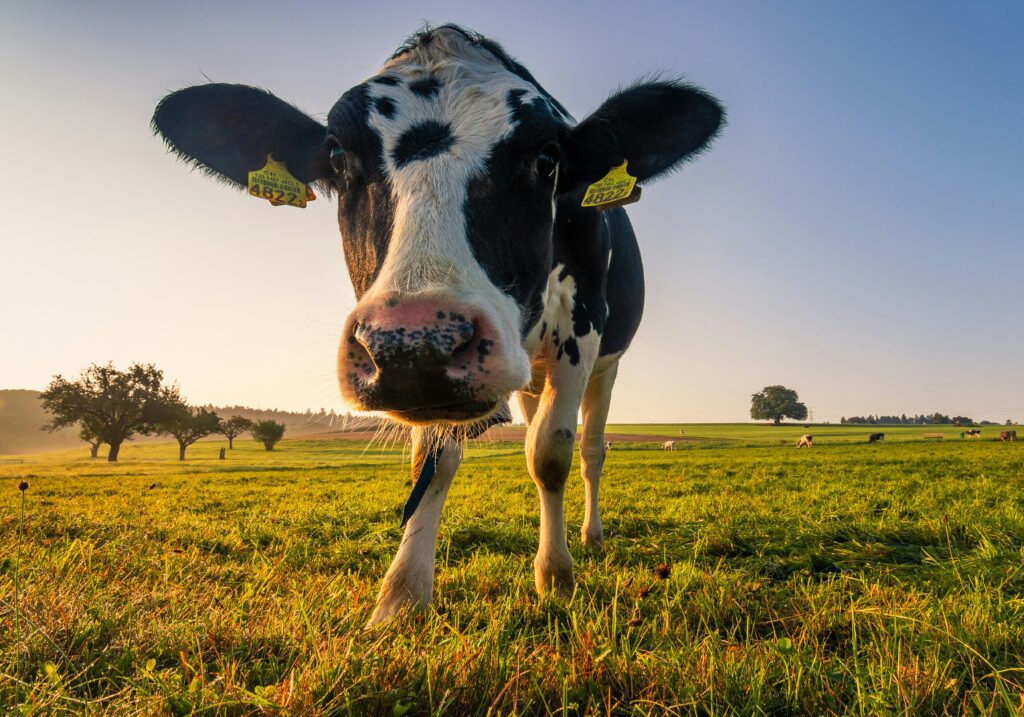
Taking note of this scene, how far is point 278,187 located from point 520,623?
302cm

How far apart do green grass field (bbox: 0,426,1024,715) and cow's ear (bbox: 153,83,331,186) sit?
100 inches

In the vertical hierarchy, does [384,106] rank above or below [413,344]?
above

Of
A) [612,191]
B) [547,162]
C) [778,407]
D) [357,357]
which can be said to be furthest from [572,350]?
[778,407]

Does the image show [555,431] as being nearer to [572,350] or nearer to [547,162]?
[572,350]

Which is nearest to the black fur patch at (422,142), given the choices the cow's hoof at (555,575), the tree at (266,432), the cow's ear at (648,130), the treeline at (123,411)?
the cow's ear at (648,130)

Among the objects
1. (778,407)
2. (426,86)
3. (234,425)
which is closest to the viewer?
Result: (426,86)

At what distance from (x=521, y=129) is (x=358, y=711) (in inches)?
96.7

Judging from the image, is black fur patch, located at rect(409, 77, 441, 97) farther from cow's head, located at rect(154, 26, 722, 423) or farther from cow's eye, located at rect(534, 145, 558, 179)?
cow's eye, located at rect(534, 145, 558, 179)

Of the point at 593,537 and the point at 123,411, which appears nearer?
the point at 593,537

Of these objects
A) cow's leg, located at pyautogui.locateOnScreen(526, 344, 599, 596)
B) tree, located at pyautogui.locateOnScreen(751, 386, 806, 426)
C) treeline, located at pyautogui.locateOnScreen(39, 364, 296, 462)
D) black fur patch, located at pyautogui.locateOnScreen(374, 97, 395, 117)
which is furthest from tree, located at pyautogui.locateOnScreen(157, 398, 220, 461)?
tree, located at pyautogui.locateOnScreen(751, 386, 806, 426)

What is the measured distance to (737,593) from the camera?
258 centimetres

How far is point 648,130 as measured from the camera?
3.56m

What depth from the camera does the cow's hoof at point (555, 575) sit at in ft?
9.62

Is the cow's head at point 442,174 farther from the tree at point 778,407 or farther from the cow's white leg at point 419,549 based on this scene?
the tree at point 778,407
